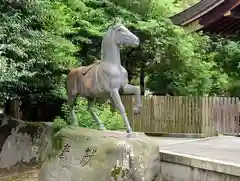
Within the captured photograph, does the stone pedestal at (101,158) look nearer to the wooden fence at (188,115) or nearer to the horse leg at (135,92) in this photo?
the horse leg at (135,92)

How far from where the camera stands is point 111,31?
21.9 ft

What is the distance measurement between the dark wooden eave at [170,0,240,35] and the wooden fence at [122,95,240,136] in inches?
106

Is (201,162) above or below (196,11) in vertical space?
below

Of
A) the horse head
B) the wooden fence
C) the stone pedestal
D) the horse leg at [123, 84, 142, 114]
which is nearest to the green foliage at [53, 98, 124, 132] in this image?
the stone pedestal

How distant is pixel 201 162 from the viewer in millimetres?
6023

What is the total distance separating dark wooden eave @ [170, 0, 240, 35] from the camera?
725cm

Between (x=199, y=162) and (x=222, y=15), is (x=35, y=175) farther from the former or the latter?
(x=222, y=15)

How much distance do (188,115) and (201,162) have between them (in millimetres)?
4738

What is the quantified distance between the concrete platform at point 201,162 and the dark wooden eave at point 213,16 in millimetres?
2516

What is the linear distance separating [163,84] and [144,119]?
2127 mm

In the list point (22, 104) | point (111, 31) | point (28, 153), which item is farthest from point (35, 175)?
point (111, 31)

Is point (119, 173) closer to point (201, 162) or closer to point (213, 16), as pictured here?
point (201, 162)

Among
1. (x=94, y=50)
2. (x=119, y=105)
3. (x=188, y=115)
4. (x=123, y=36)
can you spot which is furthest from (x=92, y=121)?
(x=94, y=50)

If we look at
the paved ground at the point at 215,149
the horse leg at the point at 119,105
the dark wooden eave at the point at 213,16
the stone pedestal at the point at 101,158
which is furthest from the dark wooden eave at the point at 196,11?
the stone pedestal at the point at 101,158
